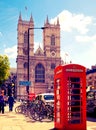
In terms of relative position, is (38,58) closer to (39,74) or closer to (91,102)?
(39,74)

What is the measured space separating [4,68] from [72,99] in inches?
1976

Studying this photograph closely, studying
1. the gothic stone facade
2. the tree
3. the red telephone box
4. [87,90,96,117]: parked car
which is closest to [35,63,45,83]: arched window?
the gothic stone facade

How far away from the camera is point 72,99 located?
11.5 m

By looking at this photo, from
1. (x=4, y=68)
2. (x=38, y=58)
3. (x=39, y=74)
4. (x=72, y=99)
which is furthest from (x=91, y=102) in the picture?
(x=38, y=58)

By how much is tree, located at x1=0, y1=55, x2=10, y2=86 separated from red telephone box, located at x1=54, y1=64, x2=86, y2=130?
48.4 meters

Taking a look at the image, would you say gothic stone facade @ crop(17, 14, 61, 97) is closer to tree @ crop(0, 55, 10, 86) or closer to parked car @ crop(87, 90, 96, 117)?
tree @ crop(0, 55, 10, 86)

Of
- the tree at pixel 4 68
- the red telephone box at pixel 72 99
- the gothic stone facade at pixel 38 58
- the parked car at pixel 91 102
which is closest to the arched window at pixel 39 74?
the gothic stone facade at pixel 38 58

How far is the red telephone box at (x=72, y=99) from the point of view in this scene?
11.5m

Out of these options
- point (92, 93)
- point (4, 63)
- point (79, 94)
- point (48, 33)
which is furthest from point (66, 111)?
point (48, 33)

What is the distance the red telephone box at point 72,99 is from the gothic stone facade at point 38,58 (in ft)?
295

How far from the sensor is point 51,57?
108438 mm

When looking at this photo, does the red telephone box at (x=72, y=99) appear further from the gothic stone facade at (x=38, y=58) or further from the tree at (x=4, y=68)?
the gothic stone facade at (x=38, y=58)

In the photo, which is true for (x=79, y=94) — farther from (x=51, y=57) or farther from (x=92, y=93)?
(x=51, y=57)

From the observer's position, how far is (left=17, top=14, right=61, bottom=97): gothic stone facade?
4082 inches
